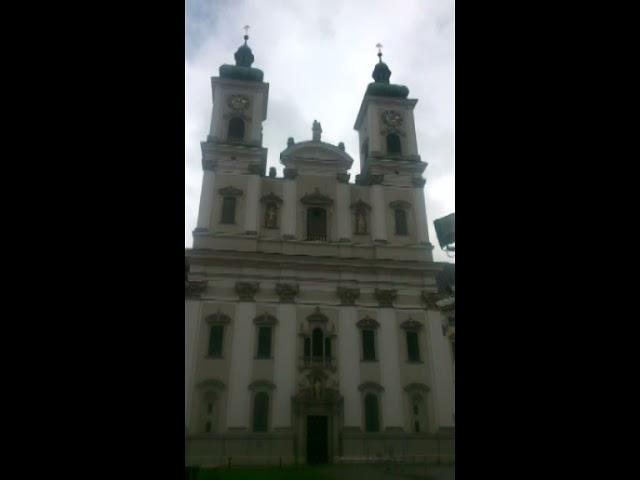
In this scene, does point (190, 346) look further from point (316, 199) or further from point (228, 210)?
point (316, 199)

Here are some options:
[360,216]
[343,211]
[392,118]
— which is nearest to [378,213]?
[360,216]

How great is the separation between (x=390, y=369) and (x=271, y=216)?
27.9 ft

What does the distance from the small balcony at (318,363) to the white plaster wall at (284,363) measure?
317mm

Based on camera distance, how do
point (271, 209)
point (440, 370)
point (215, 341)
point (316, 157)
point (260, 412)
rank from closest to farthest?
point (260, 412) < point (215, 341) < point (440, 370) < point (271, 209) < point (316, 157)

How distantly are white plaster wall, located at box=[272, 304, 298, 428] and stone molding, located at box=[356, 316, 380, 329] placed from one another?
274cm

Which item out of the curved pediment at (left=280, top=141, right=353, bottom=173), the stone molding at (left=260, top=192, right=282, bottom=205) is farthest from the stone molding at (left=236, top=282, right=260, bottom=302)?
the curved pediment at (left=280, top=141, right=353, bottom=173)

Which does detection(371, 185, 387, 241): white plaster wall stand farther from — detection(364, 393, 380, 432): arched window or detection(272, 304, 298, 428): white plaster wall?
detection(364, 393, 380, 432): arched window

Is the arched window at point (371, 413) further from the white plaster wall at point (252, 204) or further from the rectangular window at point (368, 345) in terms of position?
the white plaster wall at point (252, 204)

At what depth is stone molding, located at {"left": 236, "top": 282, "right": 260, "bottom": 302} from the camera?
1788 centimetres

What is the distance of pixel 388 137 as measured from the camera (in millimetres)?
23375

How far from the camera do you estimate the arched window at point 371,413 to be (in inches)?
651

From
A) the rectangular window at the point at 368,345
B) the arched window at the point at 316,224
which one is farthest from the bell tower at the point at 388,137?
the rectangular window at the point at 368,345
